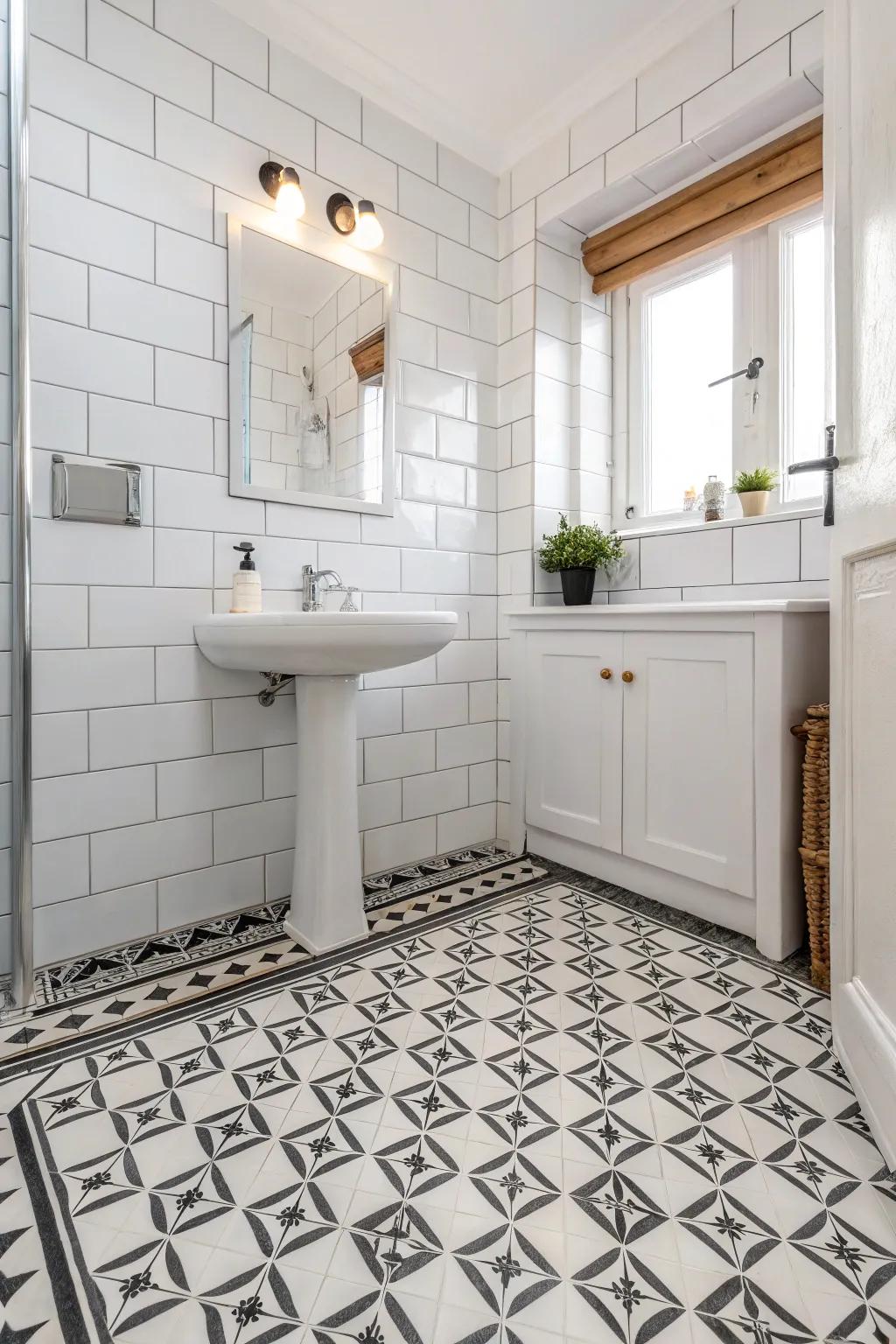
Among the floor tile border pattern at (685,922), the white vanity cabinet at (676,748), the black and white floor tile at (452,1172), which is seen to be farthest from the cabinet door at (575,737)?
the black and white floor tile at (452,1172)

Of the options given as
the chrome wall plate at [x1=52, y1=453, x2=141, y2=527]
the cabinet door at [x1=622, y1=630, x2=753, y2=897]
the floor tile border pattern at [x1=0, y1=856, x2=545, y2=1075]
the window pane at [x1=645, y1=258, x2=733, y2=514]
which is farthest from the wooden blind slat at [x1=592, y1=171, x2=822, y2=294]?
the floor tile border pattern at [x1=0, y1=856, x2=545, y2=1075]

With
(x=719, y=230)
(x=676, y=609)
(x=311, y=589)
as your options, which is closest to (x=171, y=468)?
(x=311, y=589)

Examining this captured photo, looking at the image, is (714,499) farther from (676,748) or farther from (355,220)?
(355,220)

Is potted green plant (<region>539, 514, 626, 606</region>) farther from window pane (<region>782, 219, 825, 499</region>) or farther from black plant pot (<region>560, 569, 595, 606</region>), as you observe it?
window pane (<region>782, 219, 825, 499</region>)

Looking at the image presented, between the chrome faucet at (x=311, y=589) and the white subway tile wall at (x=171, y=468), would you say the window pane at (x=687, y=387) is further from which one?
the chrome faucet at (x=311, y=589)

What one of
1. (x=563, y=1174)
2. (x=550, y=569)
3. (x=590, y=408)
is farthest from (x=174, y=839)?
(x=590, y=408)

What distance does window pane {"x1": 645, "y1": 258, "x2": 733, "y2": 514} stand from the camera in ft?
7.29

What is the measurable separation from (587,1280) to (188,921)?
1.25 meters

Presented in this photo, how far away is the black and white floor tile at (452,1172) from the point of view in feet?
Result: 2.63

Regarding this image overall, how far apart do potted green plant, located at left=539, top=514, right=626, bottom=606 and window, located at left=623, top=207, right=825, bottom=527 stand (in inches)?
11.9

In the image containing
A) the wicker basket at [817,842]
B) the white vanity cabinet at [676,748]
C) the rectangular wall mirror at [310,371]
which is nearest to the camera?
the wicker basket at [817,842]

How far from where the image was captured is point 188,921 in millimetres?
1759

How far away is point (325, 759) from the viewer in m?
1.66

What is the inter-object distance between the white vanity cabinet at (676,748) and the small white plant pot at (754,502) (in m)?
0.51
